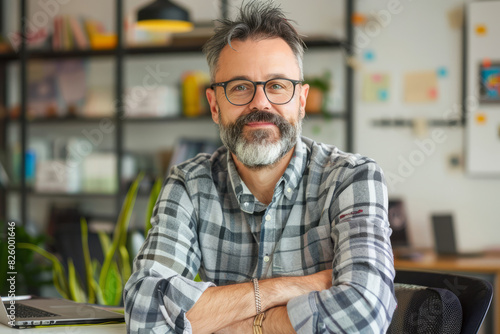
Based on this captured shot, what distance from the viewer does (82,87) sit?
4.77 metres

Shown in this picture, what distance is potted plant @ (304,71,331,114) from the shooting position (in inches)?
156

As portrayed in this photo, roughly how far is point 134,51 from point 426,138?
2096 millimetres

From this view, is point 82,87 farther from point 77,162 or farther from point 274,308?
point 274,308

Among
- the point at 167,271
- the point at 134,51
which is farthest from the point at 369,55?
the point at 167,271

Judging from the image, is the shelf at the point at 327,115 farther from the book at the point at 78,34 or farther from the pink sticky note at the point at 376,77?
the book at the point at 78,34

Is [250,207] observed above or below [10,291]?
above

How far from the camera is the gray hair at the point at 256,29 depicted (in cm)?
165

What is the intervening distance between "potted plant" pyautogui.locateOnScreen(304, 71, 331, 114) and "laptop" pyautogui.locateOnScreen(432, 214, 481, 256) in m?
0.98

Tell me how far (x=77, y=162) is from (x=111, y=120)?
17.0 inches

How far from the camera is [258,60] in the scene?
5.29 ft

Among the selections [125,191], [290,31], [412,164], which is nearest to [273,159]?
[290,31]

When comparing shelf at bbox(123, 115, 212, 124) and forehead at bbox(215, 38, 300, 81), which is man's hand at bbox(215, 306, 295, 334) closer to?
forehead at bbox(215, 38, 300, 81)

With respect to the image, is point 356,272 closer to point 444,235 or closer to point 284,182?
point 284,182

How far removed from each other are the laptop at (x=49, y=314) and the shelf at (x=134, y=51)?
2.74 meters
